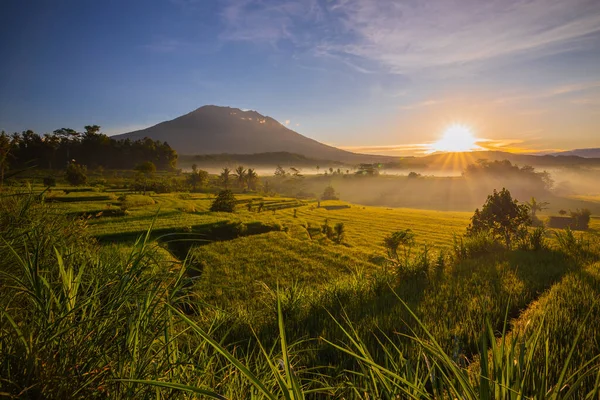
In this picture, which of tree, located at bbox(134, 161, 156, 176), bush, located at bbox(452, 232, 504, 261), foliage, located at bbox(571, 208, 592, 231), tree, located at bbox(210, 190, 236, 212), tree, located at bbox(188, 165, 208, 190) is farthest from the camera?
tree, located at bbox(188, 165, 208, 190)

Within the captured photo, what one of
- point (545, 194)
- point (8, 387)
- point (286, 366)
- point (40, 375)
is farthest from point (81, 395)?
point (545, 194)

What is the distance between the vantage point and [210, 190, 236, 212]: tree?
61.5 metres

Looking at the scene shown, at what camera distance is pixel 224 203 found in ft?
205

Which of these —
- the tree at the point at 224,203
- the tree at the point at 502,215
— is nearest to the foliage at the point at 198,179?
the tree at the point at 224,203

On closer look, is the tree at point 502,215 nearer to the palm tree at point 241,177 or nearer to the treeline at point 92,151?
the palm tree at point 241,177

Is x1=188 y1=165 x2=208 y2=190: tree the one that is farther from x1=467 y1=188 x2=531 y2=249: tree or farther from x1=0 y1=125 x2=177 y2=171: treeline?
x1=467 y1=188 x2=531 y2=249: tree

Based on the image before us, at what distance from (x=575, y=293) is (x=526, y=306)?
0.80 meters

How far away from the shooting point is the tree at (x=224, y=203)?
202 feet

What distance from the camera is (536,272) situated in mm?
7094

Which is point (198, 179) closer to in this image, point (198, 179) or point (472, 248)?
point (198, 179)

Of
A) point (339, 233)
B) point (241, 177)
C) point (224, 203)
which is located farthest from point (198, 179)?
point (339, 233)

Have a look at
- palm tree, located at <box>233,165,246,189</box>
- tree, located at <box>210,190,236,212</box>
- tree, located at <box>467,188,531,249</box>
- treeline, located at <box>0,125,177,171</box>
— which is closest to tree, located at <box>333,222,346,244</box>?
tree, located at <box>467,188,531,249</box>

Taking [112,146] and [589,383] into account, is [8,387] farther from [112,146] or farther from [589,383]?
[112,146]

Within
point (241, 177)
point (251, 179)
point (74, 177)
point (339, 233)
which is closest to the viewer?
point (339, 233)
